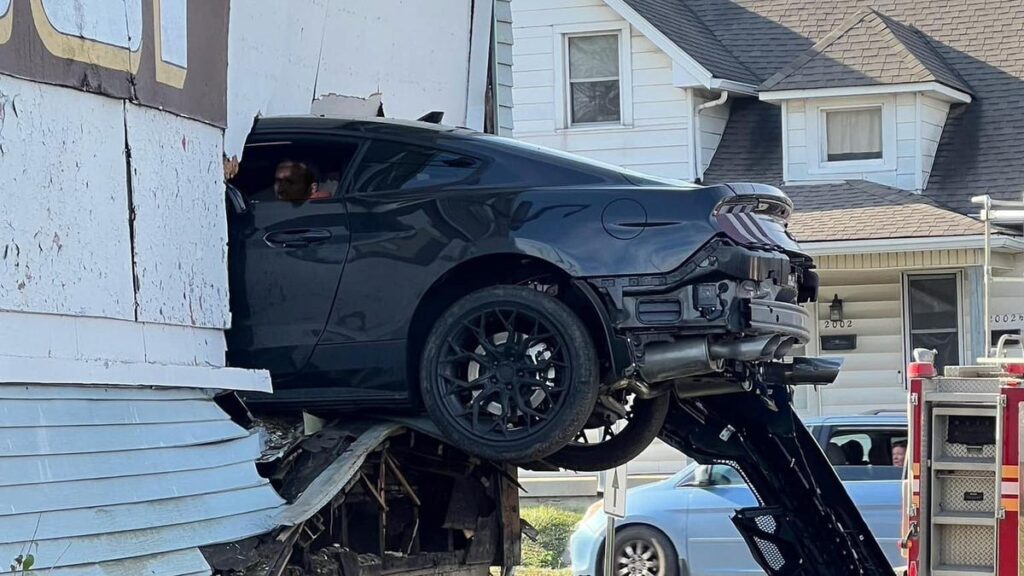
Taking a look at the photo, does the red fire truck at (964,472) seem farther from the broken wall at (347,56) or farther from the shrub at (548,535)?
the shrub at (548,535)

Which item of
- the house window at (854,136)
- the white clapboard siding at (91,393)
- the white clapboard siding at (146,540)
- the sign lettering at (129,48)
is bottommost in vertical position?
the white clapboard siding at (146,540)

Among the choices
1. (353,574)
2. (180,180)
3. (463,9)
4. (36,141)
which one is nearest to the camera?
(36,141)

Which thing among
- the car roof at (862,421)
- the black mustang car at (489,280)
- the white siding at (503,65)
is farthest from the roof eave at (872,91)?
the black mustang car at (489,280)

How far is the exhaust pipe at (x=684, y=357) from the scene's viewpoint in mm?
6938

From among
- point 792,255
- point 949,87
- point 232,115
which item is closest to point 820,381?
point 792,255

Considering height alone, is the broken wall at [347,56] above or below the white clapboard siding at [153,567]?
above

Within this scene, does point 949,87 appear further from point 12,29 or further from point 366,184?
point 12,29

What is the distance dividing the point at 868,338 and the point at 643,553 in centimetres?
653

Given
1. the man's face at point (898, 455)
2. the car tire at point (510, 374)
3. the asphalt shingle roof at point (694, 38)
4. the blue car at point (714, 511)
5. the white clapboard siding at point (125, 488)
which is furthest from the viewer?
the asphalt shingle roof at point (694, 38)

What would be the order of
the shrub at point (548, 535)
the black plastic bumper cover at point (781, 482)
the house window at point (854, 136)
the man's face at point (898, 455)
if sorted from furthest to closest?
the house window at point (854, 136) → the shrub at point (548, 535) → the man's face at point (898, 455) → the black plastic bumper cover at point (781, 482)

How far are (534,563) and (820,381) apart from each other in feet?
28.2

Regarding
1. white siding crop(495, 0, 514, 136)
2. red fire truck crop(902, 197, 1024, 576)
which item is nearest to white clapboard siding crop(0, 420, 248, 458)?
red fire truck crop(902, 197, 1024, 576)

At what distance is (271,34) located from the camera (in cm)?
A: 835

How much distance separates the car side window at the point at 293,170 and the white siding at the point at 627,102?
47.1 feet
